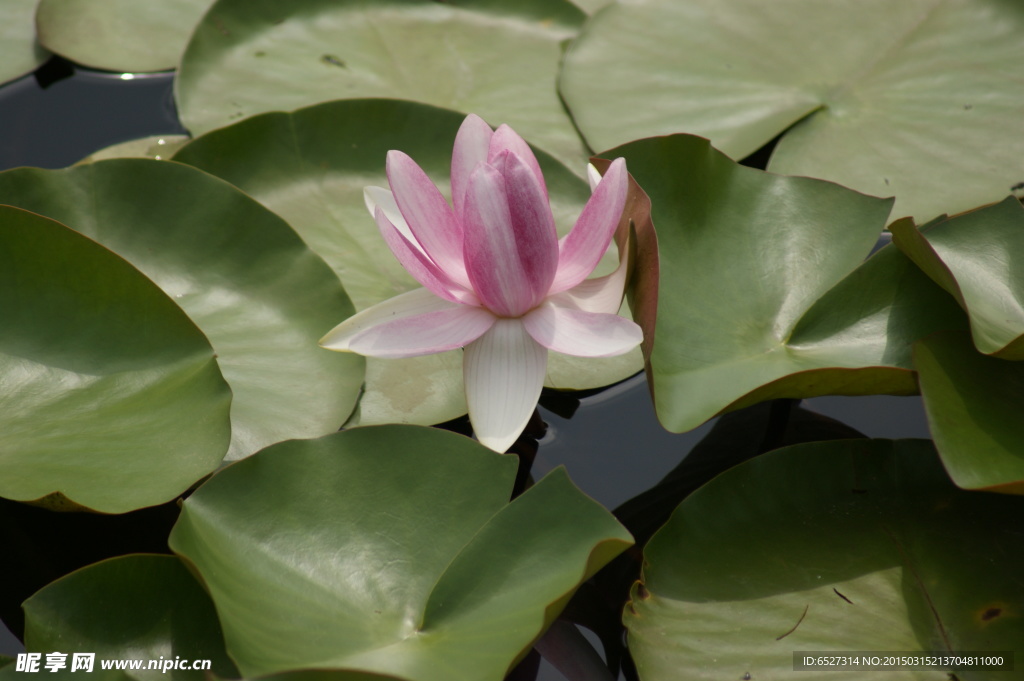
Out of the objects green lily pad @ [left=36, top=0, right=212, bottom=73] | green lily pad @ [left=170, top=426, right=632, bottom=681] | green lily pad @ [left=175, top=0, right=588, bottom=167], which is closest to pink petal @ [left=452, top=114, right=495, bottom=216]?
green lily pad @ [left=170, top=426, right=632, bottom=681]

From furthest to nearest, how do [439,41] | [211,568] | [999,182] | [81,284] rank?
[439,41] → [999,182] → [81,284] → [211,568]

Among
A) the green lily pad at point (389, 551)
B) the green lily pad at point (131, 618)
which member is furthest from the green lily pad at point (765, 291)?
the green lily pad at point (131, 618)

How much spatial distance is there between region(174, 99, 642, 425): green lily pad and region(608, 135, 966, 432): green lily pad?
0.67ft

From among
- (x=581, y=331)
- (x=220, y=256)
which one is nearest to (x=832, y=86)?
(x=581, y=331)

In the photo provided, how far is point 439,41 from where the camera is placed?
6.40 feet

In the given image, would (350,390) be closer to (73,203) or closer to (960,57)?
(73,203)

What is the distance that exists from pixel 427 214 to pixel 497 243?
14 centimetres

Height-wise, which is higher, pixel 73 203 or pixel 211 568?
pixel 73 203

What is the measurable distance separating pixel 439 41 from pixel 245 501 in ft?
4.51

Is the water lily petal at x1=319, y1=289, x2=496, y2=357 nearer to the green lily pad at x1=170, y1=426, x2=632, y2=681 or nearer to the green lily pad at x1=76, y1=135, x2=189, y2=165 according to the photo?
the green lily pad at x1=170, y1=426, x2=632, y2=681

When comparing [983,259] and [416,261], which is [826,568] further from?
[416,261]

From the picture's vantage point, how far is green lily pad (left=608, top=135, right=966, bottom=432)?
1128mm

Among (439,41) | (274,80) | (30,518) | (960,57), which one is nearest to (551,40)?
(439,41)

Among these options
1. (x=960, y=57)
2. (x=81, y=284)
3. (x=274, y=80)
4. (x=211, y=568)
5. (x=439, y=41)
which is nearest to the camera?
(x=211, y=568)
